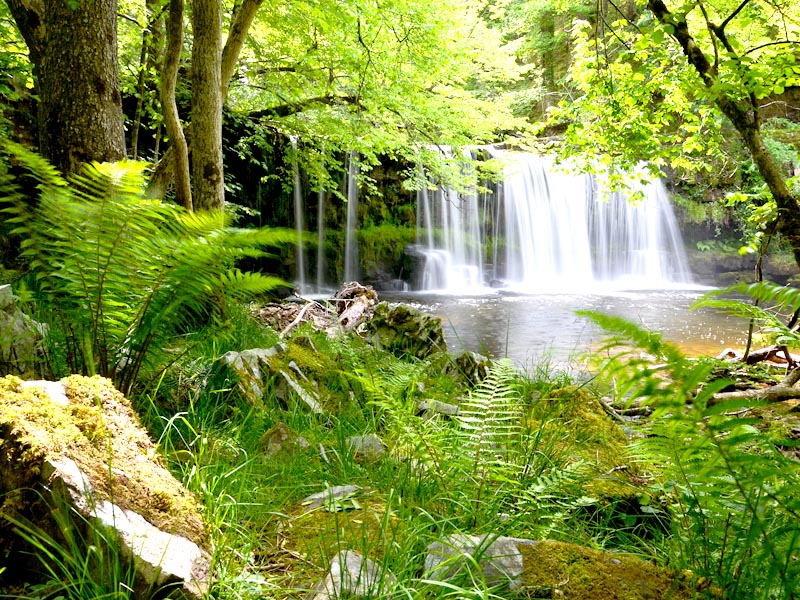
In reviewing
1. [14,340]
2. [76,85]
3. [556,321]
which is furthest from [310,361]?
[556,321]

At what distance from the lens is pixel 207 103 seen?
13.4 feet

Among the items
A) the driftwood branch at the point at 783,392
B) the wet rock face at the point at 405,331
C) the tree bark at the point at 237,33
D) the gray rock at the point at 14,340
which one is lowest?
the driftwood branch at the point at 783,392

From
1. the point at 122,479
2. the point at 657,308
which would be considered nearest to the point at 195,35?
the point at 122,479

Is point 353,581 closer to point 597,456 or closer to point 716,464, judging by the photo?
point 716,464

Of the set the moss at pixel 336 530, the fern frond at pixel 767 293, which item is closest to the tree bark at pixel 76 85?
the moss at pixel 336 530

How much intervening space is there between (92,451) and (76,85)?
2.30 meters

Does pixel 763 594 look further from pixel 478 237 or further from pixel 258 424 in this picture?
pixel 478 237

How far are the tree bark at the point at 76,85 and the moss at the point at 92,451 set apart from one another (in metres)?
1.83

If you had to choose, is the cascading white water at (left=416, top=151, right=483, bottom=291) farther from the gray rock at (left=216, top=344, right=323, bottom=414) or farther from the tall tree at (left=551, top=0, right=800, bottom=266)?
the gray rock at (left=216, top=344, right=323, bottom=414)

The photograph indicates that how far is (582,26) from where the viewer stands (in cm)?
524

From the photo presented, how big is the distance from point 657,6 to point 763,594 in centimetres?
361

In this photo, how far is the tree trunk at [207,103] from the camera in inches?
154

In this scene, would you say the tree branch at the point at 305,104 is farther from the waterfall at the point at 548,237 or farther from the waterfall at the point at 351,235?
the waterfall at the point at 548,237

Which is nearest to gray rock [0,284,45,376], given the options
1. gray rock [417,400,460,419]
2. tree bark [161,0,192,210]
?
gray rock [417,400,460,419]
